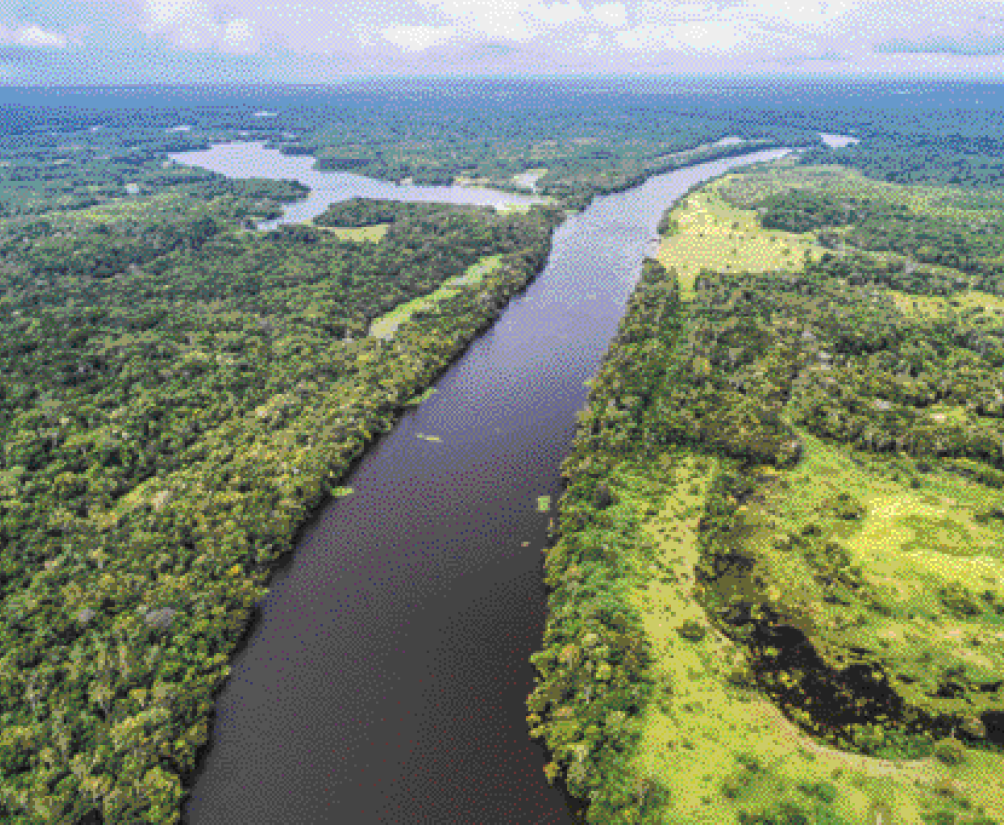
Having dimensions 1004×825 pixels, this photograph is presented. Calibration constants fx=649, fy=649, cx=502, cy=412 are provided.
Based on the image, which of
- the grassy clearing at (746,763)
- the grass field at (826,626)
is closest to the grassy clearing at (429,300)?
the grass field at (826,626)

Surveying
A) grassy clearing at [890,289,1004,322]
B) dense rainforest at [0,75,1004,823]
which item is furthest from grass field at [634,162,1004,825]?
grassy clearing at [890,289,1004,322]

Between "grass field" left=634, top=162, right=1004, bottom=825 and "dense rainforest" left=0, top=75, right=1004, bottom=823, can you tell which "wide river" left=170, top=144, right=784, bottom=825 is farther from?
"grass field" left=634, top=162, right=1004, bottom=825

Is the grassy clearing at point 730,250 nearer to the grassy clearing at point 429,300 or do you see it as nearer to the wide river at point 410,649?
the grassy clearing at point 429,300

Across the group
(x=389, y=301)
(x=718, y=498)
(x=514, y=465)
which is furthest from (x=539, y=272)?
(x=718, y=498)

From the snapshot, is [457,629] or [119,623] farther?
[457,629]

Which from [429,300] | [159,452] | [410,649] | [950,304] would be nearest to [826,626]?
[410,649]

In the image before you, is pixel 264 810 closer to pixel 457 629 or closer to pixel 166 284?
pixel 457 629

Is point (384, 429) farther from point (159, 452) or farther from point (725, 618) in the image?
point (725, 618)
